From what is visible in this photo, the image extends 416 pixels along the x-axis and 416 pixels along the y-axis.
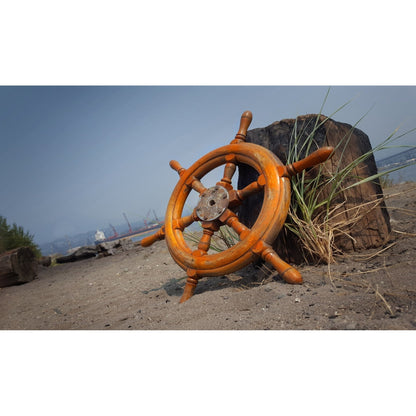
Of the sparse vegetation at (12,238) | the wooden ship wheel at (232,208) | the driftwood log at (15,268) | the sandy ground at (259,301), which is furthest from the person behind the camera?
the sparse vegetation at (12,238)

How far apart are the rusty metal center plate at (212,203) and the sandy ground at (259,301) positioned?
47cm

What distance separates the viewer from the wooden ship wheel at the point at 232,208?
1711 millimetres

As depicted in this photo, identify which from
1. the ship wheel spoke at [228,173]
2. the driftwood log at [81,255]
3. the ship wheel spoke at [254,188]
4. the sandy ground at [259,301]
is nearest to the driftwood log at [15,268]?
the sandy ground at [259,301]

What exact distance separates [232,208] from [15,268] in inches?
138

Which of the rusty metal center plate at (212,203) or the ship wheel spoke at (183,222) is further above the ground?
the rusty metal center plate at (212,203)

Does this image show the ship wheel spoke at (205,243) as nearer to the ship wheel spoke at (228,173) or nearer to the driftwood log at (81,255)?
the ship wheel spoke at (228,173)

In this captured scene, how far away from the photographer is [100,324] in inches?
79.5

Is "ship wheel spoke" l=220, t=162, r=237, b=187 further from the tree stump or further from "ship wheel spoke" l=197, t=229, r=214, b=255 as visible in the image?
"ship wheel spoke" l=197, t=229, r=214, b=255

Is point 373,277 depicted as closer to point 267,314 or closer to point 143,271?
point 267,314

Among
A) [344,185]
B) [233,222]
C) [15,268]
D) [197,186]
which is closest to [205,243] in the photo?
[233,222]

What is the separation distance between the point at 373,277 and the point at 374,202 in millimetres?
629

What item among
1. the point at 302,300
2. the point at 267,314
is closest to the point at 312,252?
the point at 302,300

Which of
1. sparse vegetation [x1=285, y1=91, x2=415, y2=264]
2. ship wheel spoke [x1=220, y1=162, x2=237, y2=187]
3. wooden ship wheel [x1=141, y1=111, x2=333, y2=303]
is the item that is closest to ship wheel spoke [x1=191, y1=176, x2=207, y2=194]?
wooden ship wheel [x1=141, y1=111, x2=333, y2=303]

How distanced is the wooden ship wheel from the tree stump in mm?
220
